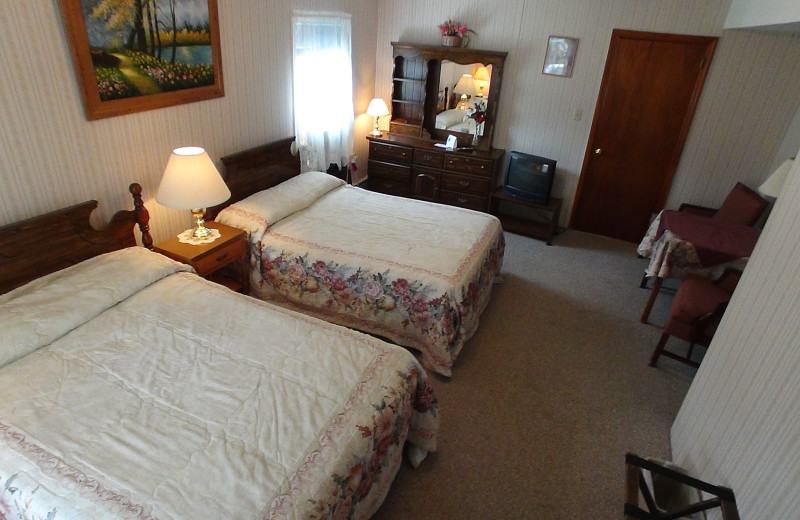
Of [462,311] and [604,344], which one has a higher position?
[462,311]

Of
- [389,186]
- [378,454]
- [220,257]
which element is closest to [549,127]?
[389,186]

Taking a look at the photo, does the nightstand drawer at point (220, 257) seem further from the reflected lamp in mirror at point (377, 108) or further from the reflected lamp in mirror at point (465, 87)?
the reflected lamp in mirror at point (465, 87)

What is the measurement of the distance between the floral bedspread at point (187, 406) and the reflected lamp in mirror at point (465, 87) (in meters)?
3.29

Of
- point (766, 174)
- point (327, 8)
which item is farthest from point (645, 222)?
point (327, 8)

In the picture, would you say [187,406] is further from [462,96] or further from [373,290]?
[462,96]

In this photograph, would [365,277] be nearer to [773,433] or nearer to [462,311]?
[462,311]

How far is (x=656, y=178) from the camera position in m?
4.26

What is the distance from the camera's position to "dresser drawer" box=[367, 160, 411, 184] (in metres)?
4.78

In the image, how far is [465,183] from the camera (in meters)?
4.58

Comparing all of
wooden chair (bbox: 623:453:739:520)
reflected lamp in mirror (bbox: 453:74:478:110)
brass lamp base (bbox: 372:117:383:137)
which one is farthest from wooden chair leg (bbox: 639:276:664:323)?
brass lamp base (bbox: 372:117:383:137)

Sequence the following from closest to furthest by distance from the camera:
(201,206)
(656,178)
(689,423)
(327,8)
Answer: (689,423) → (201,206) → (327,8) → (656,178)

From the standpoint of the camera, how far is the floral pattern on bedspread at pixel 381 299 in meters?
2.61

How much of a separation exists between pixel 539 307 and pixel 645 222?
73.4 inches

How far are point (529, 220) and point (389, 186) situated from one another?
1.54 m
